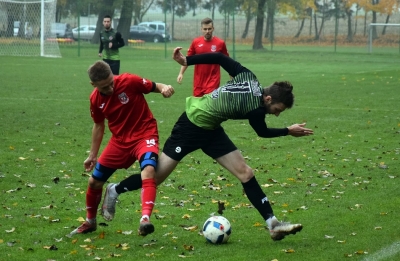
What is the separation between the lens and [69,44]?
147 ft

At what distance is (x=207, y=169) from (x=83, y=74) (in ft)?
58.8

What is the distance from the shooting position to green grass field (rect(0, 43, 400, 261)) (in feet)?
21.1

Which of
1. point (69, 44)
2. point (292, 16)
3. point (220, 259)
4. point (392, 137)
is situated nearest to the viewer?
point (220, 259)

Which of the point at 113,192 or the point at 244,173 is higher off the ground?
the point at 244,173

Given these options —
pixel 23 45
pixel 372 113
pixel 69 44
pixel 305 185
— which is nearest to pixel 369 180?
pixel 305 185

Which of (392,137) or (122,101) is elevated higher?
(122,101)

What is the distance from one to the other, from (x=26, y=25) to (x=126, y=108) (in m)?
30.7

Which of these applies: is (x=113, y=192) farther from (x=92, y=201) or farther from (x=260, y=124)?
(x=260, y=124)

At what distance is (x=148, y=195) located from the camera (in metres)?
6.44

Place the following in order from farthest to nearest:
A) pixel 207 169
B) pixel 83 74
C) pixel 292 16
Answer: pixel 292 16
pixel 83 74
pixel 207 169

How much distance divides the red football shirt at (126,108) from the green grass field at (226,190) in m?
0.92

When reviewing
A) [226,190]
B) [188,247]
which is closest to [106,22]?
[226,190]

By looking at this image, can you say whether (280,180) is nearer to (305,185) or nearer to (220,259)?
(305,185)

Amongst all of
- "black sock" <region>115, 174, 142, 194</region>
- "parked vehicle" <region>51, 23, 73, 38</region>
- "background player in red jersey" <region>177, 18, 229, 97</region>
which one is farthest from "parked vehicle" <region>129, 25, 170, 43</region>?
"black sock" <region>115, 174, 142, 194</region>
